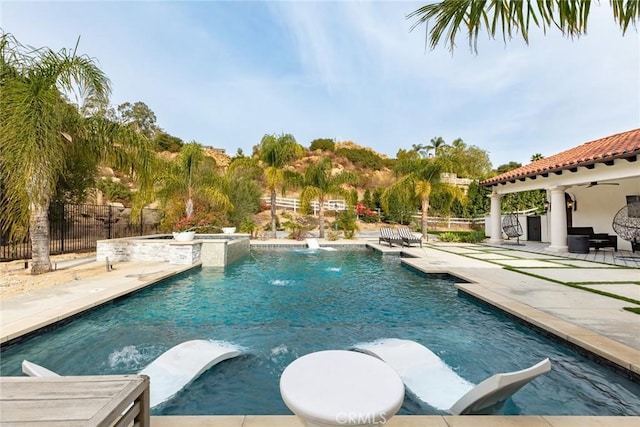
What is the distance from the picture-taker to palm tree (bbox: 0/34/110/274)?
6355mm

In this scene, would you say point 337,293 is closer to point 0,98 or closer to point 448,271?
point 448,271

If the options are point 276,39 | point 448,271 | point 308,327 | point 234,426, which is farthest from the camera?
point 276,39

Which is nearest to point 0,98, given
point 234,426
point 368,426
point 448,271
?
point 234,426

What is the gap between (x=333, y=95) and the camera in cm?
2333

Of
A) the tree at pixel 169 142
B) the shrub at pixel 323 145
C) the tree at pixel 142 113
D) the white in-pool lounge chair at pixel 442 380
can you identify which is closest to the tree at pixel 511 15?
the white in-pool lounge chair at pixel 442 380

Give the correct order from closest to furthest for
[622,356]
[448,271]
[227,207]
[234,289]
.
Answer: [622,356] → [234,289] → [448,271] → [227,207]

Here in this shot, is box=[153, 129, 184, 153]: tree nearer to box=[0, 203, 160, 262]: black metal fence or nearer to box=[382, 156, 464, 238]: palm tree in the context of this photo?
box=[0, 203, 160, 262]: black metal fence

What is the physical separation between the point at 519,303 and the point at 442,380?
→ 2842 millimetres

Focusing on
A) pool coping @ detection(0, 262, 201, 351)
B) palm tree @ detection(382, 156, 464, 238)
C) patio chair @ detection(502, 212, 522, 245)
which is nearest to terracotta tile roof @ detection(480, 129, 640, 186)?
palm tree @ detection(382, 156, 464, 238)

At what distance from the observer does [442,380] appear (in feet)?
10.3

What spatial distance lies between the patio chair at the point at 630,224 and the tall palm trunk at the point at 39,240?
16620 mm

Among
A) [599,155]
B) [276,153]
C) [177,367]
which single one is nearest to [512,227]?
[599,155]

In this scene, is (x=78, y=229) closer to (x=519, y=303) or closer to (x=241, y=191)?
(x=241, y=191)

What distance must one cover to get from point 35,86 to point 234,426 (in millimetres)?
8373
